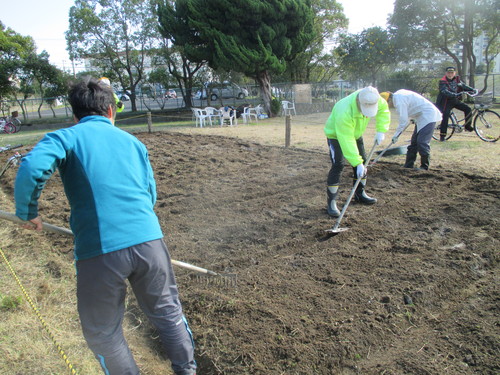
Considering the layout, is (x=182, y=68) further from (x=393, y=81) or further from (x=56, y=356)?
(x=56, y=356)

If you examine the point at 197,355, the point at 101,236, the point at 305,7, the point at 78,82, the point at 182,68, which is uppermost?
the point at 305,7

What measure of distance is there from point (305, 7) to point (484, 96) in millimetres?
10115

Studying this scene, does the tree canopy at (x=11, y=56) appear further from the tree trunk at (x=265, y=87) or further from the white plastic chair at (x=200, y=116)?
the tree trunk at (x=265, y=87)

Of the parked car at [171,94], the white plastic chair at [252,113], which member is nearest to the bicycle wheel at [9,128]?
the parked car at [171,94]

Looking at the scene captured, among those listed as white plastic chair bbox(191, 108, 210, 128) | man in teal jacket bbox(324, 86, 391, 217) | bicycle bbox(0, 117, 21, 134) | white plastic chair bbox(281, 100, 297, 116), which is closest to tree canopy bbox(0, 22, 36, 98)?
bicycle bbox(0, 117, 21, 134)

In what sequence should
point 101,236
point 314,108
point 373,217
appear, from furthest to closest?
point 314,108, point 373,217, point 101,236

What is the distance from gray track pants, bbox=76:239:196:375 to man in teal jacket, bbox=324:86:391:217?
114 inches

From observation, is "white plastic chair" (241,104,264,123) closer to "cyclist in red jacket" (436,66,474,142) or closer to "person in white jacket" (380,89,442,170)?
"cyclist in red jacket" (436,66,474,142)

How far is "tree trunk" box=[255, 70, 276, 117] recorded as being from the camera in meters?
17.8

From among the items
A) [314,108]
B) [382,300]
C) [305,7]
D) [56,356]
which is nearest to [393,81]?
[314,108]

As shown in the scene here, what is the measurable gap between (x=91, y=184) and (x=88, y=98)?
0.51m

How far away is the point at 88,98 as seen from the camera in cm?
199

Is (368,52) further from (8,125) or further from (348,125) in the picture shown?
(348,125)

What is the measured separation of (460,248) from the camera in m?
3.75
